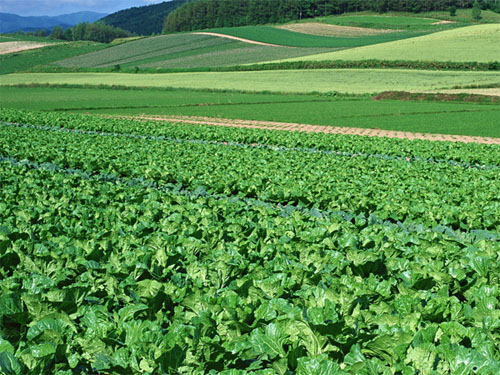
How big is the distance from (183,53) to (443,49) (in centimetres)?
4578

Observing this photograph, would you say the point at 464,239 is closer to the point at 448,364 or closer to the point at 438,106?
the point at 448,364

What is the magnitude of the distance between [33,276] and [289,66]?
234 ft

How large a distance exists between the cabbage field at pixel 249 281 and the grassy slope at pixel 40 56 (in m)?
Answer: 92.5

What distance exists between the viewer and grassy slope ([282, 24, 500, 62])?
222ft

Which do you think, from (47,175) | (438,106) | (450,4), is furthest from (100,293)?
(450,4)

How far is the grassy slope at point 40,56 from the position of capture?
95.0 metres

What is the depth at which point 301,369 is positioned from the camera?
363 cm

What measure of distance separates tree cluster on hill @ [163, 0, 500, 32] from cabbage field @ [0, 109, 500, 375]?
142m

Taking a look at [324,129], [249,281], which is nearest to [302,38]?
[324,129]

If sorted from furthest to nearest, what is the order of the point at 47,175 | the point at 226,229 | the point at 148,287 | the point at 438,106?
the point at 438,106 → the point at 47,175 → the point at 226,229 → the point at 148,287

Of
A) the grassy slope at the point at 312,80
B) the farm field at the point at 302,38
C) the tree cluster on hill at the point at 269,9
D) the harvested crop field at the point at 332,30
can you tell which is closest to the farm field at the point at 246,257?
the grassy slope at the point at 312,80

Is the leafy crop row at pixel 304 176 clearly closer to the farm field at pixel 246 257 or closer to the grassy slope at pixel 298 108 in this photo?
the farm field at pixel 246 257

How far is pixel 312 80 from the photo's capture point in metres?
61.4

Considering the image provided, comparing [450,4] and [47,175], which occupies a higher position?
[450,4]
